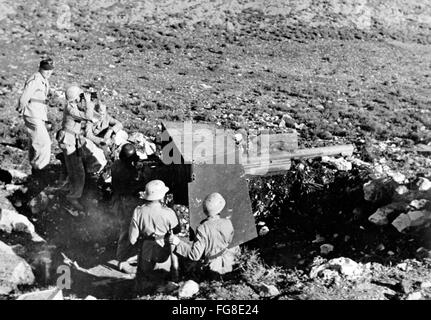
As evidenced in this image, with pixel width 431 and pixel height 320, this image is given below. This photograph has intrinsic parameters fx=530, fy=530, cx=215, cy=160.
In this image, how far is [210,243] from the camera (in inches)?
224

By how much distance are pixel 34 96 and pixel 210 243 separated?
13.1ft

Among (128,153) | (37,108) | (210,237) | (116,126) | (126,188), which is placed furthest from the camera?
(37,108)

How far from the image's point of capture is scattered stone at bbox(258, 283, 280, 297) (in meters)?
5.64

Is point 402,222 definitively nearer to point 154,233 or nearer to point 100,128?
point 154,233

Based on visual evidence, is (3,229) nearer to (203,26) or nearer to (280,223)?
(280,223)

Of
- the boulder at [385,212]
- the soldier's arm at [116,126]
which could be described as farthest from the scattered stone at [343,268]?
the soldier's arm at [116,126]

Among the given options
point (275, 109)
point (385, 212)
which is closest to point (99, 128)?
point (385, 212)

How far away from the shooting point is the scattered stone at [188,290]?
5.57m

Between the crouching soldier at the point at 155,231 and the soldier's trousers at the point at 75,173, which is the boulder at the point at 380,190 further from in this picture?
the soldier's trousers at the point at 75,173

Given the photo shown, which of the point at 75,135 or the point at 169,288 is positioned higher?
the point at 75,135

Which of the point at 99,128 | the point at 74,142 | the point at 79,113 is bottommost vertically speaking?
the point at 74,142

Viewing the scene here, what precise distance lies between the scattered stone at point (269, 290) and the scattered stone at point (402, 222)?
6.78ft

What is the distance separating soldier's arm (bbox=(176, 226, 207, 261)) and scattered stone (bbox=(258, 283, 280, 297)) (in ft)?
2.51
